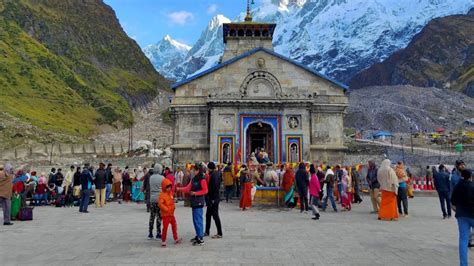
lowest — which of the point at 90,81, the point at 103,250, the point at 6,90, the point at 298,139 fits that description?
the point at 103,250

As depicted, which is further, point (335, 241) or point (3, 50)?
point (3, 50)

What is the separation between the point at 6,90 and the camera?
7988 cm

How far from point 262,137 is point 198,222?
907 inches

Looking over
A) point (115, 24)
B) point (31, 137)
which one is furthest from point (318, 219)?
point (115, 24)

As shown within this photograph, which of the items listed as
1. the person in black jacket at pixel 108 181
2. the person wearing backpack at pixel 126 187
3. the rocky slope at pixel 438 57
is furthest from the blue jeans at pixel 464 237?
the rocky slope at pixel 438 57

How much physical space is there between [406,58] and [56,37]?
136 m

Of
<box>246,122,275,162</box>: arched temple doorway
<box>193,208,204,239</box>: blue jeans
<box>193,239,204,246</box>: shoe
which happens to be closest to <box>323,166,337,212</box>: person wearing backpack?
<box>193,208,204,239</box>: blue jeans

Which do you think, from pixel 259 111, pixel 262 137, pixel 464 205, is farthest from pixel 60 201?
pixel 262 137

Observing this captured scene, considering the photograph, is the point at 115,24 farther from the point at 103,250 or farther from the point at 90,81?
the point at 103,250

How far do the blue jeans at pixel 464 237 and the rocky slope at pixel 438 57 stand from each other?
148 metres

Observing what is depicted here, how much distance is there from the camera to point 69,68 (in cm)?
11569

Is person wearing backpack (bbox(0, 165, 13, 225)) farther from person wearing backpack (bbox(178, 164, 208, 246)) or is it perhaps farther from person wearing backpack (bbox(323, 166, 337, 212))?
person wearing backpack (bbox(323, 166, 337, 212))

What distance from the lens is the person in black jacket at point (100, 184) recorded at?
57.1 feet

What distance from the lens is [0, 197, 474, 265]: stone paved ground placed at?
8154 millimetres
